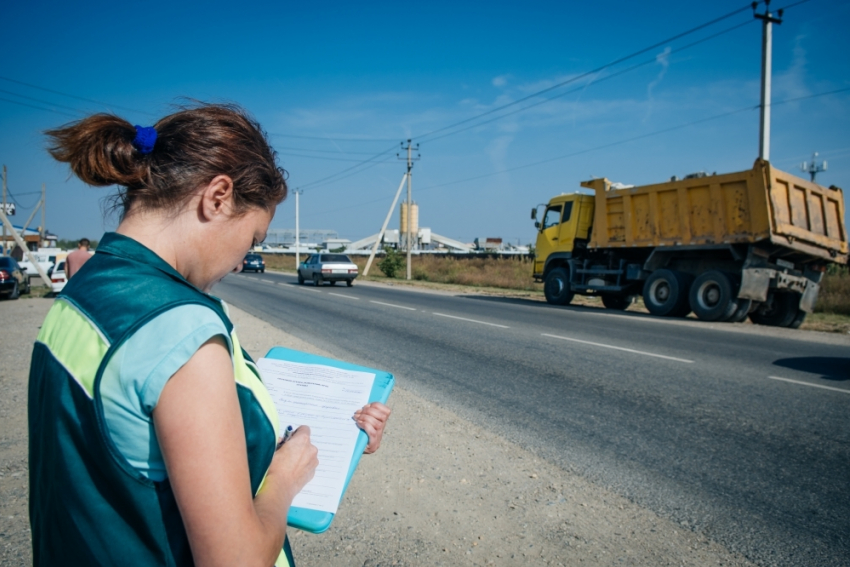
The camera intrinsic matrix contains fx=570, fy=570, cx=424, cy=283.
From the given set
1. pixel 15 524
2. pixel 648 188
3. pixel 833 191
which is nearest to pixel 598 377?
pixel 15 524

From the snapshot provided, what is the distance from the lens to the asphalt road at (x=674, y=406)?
334 centimetres

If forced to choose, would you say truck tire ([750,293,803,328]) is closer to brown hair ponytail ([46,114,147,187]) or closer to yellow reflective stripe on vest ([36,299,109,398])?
brown hair ponytail ([46,114,147,187])

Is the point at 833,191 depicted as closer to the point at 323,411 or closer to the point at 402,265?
the point at 323,411

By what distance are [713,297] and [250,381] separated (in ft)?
47.5

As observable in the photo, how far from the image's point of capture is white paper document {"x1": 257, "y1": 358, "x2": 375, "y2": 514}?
1.38 m

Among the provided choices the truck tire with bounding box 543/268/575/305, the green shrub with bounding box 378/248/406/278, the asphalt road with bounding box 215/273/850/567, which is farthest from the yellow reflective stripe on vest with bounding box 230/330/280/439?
the green shrub with bounding box 378/248/406/278

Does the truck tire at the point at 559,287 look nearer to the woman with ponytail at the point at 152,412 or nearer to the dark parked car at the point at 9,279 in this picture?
the dark parked car at the point at 9,279

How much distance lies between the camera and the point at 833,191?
14.2 meters

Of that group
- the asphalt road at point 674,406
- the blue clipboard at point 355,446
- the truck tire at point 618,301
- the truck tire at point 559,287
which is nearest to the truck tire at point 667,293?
the truck tire at point 618,301

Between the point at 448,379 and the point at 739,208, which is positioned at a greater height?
the point at 739,208

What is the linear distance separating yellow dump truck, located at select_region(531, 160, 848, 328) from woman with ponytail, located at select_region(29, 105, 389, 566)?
45.5 ft

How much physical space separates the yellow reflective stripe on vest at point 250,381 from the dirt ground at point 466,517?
1866 millimetres

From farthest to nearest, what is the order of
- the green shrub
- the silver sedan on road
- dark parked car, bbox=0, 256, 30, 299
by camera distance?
the green shrub < the silver sedan on road < dark parked car, bbox=0, 256, 30, 299

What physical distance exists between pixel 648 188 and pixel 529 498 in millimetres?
13769
